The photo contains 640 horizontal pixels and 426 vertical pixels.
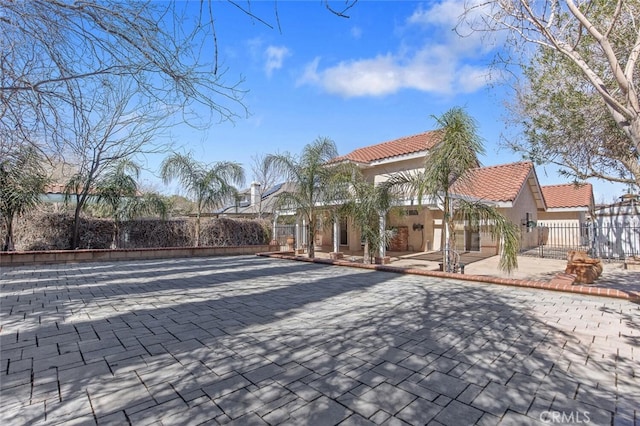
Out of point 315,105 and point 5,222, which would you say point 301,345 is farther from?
point 5,222

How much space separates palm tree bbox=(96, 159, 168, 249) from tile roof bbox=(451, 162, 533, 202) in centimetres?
1555

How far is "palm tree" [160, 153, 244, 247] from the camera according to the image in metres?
15.6

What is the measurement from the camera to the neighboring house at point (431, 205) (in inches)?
688

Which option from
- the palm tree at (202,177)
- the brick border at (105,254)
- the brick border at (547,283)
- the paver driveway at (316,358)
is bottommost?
the paver driveway at (316,358)

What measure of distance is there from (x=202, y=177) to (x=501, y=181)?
54.2 ft

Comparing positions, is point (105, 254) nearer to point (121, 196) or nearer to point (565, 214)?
point (121, 196)

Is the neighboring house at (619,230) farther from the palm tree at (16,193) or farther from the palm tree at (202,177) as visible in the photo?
the palm tree at (16,193)

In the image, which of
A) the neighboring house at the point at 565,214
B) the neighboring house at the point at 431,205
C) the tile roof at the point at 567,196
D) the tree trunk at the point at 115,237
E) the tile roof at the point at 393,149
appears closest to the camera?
the tree trunk at the point at 115,237

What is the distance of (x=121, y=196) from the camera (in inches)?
558

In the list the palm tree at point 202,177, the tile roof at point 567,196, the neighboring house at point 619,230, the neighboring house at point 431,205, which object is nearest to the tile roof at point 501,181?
the neighboring house at point 431,205

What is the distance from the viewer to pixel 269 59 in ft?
16.1

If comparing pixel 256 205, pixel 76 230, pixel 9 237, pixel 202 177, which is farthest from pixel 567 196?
pixel 9 237

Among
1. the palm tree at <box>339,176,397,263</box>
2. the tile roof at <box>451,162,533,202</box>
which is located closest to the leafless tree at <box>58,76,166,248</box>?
the palm tree at <box>339,176,397,263</box>

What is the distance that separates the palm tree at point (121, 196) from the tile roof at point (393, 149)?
943 centimetres
